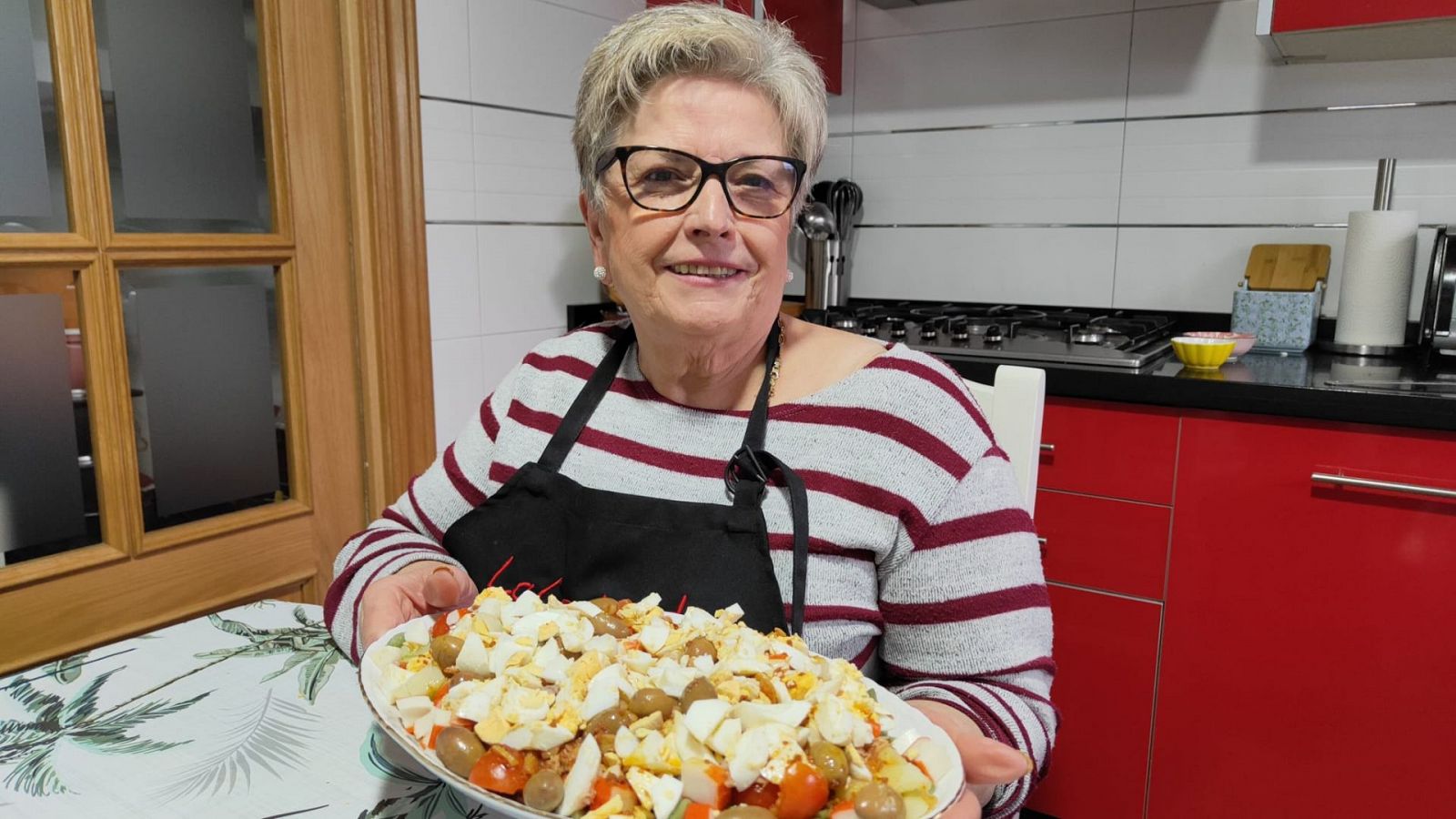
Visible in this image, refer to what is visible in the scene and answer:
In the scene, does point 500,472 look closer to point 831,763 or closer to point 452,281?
point 831,763

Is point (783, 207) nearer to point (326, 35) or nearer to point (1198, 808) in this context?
point (326, 35)

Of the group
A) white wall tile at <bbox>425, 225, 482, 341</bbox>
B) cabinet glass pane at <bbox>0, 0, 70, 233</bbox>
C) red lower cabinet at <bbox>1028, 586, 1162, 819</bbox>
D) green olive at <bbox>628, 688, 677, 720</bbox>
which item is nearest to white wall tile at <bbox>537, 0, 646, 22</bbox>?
white wall tile at <bbox>425, 225, 482, 341</bbox>

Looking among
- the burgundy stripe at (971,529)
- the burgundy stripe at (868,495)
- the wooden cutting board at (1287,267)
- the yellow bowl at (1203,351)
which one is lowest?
the burgundy stripe at (971,529)

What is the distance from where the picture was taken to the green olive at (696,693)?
0.62m

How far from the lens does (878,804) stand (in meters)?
0.53

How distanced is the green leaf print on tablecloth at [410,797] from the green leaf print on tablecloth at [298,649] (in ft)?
0.43

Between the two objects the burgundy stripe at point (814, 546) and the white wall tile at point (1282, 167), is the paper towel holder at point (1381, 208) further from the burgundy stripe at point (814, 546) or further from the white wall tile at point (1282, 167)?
the burgundy stripe at point (814, 546)

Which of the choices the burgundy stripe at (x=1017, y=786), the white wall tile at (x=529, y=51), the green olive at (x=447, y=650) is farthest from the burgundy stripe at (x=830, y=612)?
the white wall tile at (x=529, y=51)

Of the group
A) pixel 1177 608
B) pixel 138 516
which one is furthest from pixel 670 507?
pixel 1177 608

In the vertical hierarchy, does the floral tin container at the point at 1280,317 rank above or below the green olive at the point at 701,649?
above

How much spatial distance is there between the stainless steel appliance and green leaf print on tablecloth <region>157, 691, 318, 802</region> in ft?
6.34

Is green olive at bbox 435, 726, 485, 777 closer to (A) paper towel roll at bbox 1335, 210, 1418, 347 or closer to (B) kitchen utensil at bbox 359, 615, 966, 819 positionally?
(B) kitchen utensil at bbox 359, 615, 966, 819

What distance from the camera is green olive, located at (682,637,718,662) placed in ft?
2.24

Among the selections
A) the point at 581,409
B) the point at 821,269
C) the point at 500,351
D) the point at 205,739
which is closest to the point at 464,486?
the point at 581,409
